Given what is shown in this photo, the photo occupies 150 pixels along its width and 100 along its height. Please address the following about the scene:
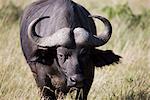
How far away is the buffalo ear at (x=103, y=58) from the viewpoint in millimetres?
7576

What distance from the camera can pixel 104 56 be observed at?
25.4 feet

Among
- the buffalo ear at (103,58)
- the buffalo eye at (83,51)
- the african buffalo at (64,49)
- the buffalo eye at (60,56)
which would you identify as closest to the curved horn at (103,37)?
the african buffalo at (64,49)

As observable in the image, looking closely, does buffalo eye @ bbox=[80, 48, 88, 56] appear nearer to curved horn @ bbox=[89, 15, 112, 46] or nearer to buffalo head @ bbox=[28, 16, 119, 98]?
buffalo head @ bbox=[28, 16, 119, 98]

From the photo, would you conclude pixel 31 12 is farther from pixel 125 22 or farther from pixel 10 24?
pixel 125 22

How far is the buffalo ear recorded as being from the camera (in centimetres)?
758

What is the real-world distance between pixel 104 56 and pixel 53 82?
2.44ft

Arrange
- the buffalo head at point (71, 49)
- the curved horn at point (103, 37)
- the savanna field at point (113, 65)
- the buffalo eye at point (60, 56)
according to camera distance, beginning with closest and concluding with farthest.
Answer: the buffalo head at point (71, 49)
the buffalo eye at point (60, 56)
the curved horn at point (103, 37)
the savanna field at point (113, 65)

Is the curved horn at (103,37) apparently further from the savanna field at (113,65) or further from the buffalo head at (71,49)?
the savanna field at (113,65)

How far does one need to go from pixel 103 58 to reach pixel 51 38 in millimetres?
966

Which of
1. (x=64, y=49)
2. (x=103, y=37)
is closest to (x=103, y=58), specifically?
(x=103, y=37)

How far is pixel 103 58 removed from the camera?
7.74 m

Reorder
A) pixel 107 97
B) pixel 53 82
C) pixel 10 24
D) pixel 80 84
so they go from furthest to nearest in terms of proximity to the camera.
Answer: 1. pixel 10 24
2. pixel 107 97
3. pixel 53 82
4. pixel 80 84

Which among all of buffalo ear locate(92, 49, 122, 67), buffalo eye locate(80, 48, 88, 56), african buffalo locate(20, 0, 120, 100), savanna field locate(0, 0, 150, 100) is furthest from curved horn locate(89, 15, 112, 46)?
savanna field locate(0, 0, 150, 100)

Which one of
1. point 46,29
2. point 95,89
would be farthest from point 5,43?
point 46,29
